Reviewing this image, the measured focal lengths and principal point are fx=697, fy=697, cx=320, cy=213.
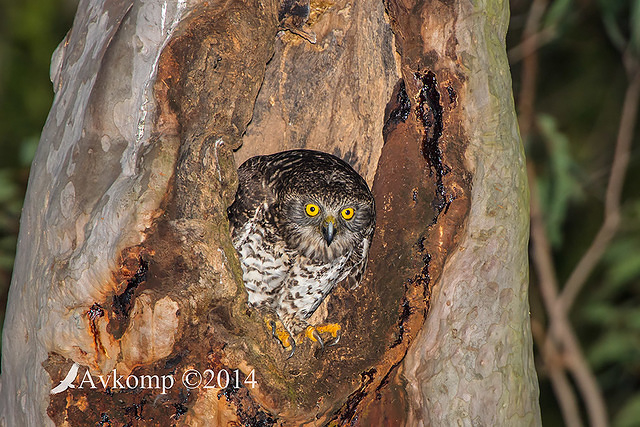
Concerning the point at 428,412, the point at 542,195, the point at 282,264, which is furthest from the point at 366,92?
the point at 542,195

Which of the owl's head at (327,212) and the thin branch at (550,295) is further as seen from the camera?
the thin branch at (550,295)

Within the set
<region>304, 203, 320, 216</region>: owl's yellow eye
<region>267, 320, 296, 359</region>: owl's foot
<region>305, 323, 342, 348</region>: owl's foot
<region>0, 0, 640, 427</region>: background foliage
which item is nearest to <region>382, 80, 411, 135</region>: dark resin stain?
<region>304, 203, 320, 216</region>: owl's yellow eye

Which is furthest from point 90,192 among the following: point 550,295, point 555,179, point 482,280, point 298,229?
point 550,295

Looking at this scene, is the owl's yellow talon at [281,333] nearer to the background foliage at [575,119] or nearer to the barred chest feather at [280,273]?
the barred chest feather at [280,273]

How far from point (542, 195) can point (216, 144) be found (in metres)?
3.82

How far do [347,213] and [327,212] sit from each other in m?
0.10

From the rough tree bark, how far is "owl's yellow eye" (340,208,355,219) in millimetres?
257

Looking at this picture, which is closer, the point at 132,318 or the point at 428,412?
the point at 132,318

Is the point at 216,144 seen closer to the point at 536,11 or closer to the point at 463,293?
the point at 463,293

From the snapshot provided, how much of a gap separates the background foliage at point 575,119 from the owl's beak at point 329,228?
9.64ft

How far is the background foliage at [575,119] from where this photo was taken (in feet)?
19.5

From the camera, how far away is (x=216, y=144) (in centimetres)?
238

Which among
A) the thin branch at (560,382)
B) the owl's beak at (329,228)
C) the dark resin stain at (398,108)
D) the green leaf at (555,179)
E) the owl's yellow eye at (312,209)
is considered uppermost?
the green leaf at (555,179)

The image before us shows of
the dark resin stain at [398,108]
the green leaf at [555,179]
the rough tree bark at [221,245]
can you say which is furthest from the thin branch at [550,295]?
the rough tree bark at [221,245]
